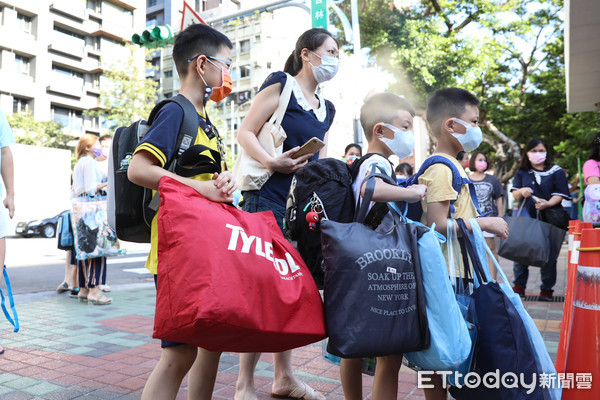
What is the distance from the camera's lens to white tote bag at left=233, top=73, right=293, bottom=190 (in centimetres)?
251

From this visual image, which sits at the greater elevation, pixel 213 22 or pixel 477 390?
pixel 213 22

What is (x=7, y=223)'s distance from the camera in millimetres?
3674

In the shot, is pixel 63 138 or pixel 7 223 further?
pixel 63 138

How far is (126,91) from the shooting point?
31.2 m

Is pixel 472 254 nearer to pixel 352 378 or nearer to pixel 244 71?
pixel 352 378

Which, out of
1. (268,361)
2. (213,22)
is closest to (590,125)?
(213,22)

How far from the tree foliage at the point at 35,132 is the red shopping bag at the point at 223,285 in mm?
34955

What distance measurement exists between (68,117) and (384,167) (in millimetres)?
52092

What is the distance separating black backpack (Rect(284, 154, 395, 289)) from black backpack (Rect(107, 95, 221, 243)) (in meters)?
0.36

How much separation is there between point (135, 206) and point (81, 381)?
183 cm

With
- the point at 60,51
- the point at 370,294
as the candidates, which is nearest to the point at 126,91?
the point at 60,51

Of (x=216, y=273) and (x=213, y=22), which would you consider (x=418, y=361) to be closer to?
(x=216, y=273)

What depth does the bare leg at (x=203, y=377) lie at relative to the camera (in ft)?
6.57

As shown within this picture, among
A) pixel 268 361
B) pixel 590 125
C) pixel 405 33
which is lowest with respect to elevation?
pixel 268 361
